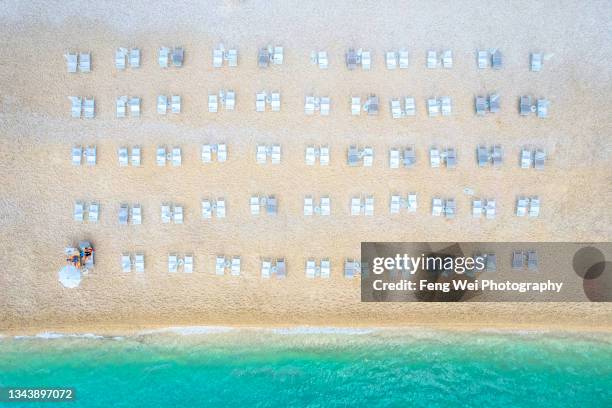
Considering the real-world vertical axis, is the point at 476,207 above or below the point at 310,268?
above

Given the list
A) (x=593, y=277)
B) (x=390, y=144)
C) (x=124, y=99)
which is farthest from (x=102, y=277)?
(x=593, y=277)

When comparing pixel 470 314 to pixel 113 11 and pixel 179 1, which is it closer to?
pixel 179 1

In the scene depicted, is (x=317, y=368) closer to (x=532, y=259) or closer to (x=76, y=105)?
(x=532, y=259)

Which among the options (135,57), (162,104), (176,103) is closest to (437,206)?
(176,103)

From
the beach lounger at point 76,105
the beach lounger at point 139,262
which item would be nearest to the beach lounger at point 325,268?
the beach lounger at point 139,262

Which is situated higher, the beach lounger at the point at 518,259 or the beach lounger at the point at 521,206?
the beach lounger at the point at 521,206

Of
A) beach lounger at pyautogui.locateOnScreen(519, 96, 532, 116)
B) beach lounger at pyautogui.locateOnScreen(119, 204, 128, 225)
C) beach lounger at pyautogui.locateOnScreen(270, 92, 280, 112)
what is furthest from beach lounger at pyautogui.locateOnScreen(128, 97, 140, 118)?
beach lounger at pyautogui.locateOnScreen(519, 96, 532, 116)

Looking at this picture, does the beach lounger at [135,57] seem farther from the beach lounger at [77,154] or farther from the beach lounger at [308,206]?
the beach lounger at [308,206]
